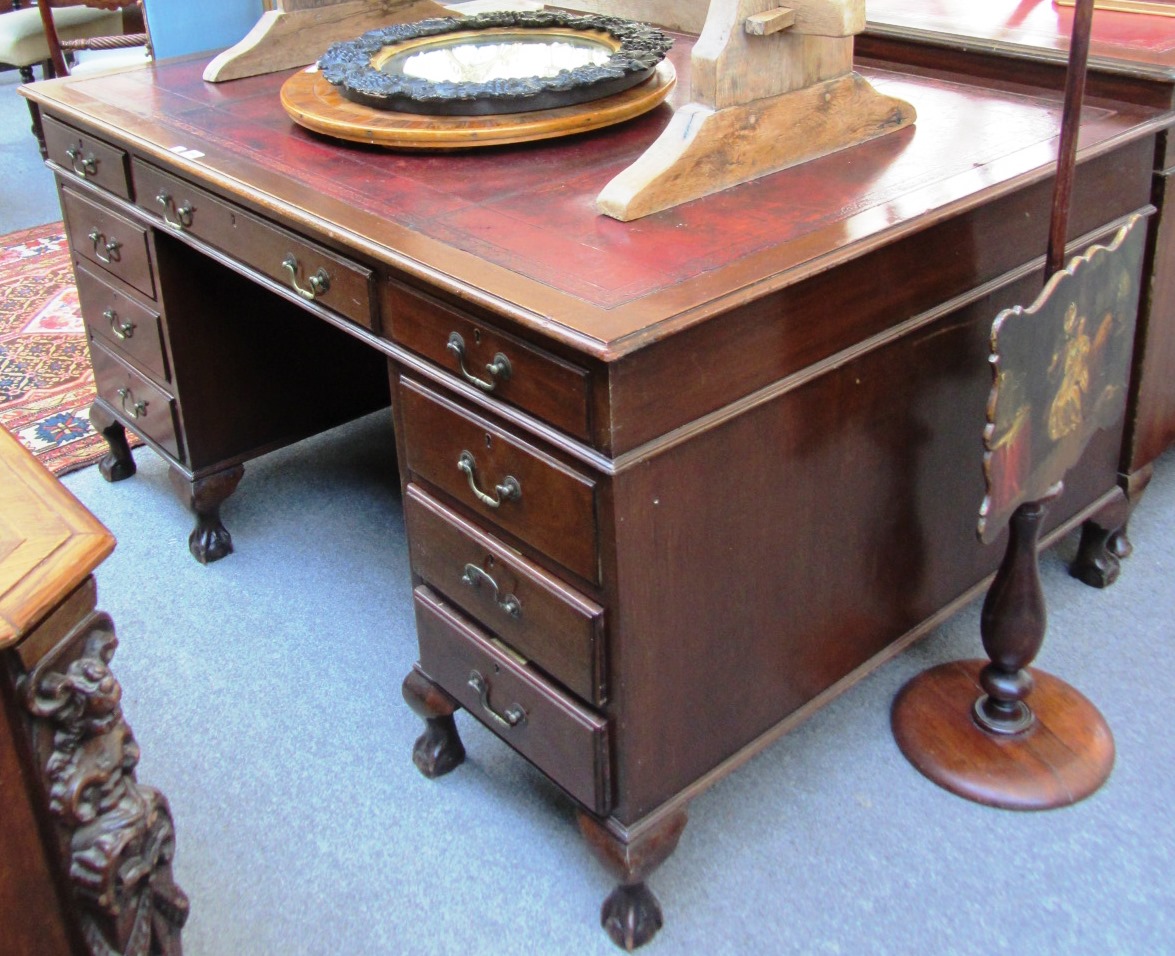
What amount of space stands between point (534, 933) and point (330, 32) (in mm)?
1499

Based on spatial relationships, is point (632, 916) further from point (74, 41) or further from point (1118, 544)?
point (74, 41)

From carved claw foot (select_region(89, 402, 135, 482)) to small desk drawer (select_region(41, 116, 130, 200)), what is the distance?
522mm

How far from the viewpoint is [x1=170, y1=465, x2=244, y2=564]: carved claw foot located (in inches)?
88.4

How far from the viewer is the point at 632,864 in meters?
1.44

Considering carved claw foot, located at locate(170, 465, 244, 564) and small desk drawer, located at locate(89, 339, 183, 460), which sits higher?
small desk drawer, located at locate(89, 339, 183, 460)

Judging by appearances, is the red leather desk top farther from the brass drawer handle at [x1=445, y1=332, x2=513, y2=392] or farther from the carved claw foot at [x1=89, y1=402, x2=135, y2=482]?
the carved claw foot at [x1=89, y1=402, x2=135, y2=482]

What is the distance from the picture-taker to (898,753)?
5.77ft

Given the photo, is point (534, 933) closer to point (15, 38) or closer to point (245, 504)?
point (245, 504)

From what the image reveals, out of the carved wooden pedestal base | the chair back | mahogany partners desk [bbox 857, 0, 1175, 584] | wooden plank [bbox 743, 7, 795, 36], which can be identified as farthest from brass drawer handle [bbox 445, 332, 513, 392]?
the chair back

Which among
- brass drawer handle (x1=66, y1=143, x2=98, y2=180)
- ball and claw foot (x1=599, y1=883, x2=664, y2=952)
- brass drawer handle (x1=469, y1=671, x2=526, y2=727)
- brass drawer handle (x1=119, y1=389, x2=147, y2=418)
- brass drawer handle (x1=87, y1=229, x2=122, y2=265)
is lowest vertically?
ball and claw foot (x1=599, y1=883, x2=664, y2=952)

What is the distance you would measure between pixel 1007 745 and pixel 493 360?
3.06 feet

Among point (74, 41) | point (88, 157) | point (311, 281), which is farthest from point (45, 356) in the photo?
point (74, 41)

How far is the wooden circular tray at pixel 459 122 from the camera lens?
1.61 m

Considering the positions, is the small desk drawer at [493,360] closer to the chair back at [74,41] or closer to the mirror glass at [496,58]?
the mirror glass at [496,58]
